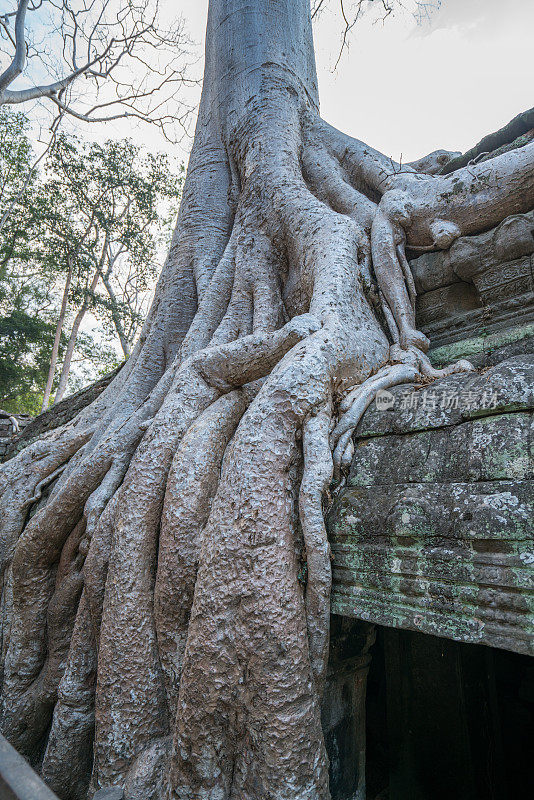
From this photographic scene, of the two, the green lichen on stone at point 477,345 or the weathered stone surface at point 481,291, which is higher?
the weathered stone surface at point 481,291

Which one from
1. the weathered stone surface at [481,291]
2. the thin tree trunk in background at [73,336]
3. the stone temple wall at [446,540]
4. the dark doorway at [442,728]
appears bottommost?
the dark doorway at [442,728]

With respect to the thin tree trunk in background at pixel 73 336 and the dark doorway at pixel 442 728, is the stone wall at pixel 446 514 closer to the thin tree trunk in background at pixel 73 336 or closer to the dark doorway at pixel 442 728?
the dark doorway at pixel 442 728

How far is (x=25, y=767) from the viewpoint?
95 centimetres

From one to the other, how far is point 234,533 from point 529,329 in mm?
1558

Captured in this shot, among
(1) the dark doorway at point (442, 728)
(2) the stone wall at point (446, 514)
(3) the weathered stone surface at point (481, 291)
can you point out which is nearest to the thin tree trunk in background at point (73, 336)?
(3) the weathered stone surface at point (481, 291)

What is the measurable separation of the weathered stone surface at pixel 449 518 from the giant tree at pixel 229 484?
120 millimetres

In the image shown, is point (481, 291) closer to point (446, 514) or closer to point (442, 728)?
point (446, 514)

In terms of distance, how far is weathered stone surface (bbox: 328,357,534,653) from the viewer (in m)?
1.10

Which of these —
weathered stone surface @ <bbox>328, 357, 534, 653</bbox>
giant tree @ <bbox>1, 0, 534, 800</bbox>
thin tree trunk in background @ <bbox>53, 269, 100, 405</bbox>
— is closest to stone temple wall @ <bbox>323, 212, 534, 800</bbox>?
weathered stone surface @ <bbox>328, 357, 534, 653</bbox>

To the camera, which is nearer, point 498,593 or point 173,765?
point 498,593

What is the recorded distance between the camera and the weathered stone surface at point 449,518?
3.62 feet

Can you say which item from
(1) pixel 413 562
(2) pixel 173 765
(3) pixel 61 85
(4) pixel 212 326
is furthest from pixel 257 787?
(3) pixel 61 85

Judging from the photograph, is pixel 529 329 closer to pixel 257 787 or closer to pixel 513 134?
pixel 513 134

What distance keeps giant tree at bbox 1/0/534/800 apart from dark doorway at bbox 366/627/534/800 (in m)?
1.27
